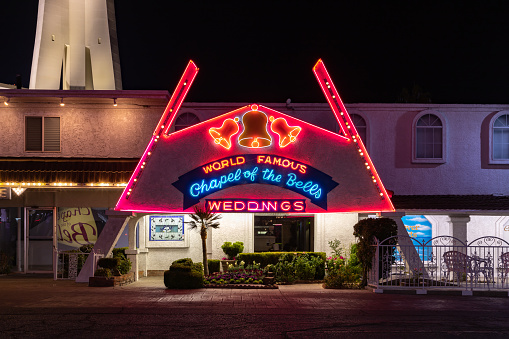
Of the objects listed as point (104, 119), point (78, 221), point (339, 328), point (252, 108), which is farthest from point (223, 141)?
point (339, 328)

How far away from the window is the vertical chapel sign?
15.8ft

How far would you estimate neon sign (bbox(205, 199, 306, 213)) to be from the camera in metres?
18.9

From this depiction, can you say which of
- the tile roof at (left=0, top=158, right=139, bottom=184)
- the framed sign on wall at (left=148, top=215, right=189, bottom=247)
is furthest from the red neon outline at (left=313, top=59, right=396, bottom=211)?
the tile roof at (left=0, top=158, right=139, bottom=184)

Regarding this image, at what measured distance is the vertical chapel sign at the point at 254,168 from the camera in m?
19.0

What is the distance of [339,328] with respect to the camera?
426 inches

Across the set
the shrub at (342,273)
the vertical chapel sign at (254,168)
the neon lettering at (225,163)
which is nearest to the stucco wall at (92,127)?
the vertical chapel sign at (254,168)

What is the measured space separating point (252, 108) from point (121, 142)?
5726mm

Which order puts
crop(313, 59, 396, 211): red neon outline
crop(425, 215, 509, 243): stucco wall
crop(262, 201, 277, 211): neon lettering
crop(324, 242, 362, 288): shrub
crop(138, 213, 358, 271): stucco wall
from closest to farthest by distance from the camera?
crop(324, 242, 362, 288): shrub < crop(262, 201, 277, 211): neon lettering < crop(313, 59, 396, 211): red neon outline < crop(138, 213, 358, 271): stucco wall < crop(425, 215, 509, 243): stucco wall

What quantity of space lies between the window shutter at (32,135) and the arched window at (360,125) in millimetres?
12403

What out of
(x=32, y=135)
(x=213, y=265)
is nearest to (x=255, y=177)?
(x=213, y=265)

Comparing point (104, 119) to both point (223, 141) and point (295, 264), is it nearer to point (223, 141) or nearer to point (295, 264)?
point (223, 141)

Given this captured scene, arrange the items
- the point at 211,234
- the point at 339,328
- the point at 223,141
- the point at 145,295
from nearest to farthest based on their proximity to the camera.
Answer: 1. the point at 339,328
2. the point at 145,295
3. the point at 223,141
4. the point at 211,234

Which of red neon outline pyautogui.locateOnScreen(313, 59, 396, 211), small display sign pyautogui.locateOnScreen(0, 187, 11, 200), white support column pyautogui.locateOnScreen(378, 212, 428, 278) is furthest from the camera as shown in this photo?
small display sign pyautogui.locateOnScreen(0, 187, 11, 200)

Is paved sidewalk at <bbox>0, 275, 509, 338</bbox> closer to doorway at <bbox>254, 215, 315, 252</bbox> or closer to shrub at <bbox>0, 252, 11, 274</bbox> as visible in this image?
shrub at <bbox>0, 252, 11, 274</bbox>
